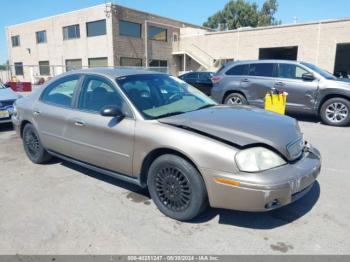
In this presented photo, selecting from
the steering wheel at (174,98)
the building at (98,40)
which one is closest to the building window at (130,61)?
the building at (98,40)

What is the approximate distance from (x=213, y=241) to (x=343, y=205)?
171cm

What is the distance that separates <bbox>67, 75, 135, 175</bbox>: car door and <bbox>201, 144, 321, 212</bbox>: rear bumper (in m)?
1.09

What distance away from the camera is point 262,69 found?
8688 millimetres

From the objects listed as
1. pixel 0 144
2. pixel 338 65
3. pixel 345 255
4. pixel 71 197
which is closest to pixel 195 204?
pixel 345 255

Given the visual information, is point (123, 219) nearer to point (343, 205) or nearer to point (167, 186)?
point (167, 186)

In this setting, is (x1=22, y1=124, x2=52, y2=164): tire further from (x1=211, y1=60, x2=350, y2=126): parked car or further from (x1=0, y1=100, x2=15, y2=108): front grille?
(x1=211, y1=60, x2=350, y2=126): parked car

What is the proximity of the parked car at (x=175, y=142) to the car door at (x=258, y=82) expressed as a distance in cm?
490

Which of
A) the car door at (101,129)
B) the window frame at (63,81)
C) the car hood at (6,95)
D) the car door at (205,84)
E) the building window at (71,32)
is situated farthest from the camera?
the building window at (71,32)

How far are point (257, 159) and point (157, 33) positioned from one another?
29.0m

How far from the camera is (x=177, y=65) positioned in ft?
107

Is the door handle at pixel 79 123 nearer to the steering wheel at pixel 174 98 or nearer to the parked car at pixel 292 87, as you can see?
the steering wheel at pixel 174 98

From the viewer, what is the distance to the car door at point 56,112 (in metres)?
4.06

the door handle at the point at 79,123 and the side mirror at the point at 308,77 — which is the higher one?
the side mirror at the point at 308,77

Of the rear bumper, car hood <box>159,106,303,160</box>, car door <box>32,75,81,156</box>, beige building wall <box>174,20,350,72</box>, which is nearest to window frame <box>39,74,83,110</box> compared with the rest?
car door <box>32,75,81,156</box>
